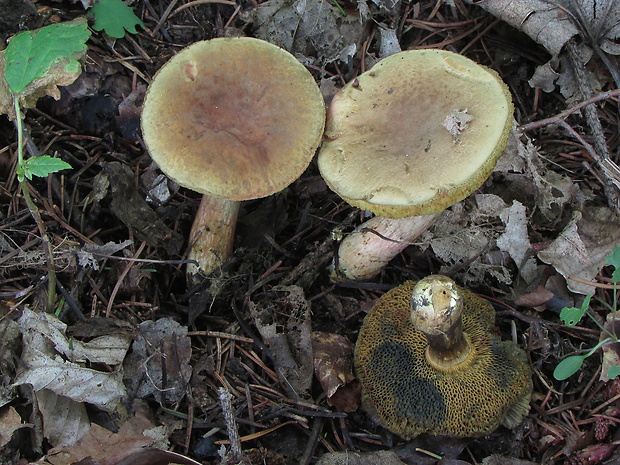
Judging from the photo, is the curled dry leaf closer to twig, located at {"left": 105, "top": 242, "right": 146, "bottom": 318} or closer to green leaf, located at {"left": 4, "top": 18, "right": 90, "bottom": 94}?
twig, located at {"left": 105, "top": 242, "right": 146, "bottom": 318}

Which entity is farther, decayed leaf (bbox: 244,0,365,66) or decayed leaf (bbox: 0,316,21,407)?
decayed leaf (bbox: 244,0,365,66)

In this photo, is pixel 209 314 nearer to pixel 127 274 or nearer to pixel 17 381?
pixel 127 274

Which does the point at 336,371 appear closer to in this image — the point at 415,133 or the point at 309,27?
the point at 415,133

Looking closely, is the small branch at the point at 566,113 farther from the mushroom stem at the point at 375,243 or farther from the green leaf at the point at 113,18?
the green leaf at the point at 113,18

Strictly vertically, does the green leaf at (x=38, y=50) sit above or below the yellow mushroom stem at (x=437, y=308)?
above

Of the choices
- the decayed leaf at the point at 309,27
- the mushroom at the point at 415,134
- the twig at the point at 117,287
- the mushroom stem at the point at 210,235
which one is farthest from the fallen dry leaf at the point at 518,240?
the twig at the point at 117,287

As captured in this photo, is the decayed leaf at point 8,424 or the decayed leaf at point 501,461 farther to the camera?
the decayed leaf at point 501,461

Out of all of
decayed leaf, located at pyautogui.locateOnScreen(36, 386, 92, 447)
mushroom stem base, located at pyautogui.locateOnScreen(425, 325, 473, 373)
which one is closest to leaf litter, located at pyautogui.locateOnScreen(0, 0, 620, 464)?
decayed leaf, located at pyautogui.locateOnScreen(36, 386, 92, 447)
